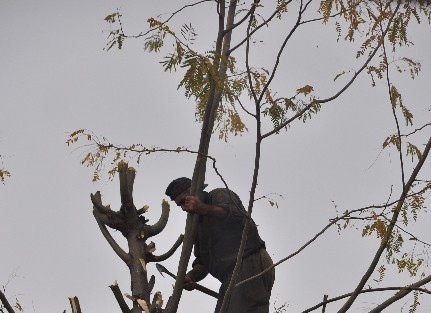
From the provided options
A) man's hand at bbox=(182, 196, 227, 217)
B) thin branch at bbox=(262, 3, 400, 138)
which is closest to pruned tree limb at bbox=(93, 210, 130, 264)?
man's hand at bbox=(182, 196, 227, 217)

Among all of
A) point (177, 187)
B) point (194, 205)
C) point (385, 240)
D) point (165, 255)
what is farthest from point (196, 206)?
point (385, 240)

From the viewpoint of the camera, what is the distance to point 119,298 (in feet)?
18.9

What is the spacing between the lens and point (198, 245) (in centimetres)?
647

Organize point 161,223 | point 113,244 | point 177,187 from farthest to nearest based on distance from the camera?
point 161,223
point 113,244
point 177,187

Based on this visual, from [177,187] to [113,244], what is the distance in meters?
0.82

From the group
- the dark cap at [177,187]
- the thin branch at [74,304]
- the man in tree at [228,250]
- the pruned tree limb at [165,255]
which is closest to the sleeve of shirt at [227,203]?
the man in tree at [228,250]

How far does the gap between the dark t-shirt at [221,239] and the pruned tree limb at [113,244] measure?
0.62 meters

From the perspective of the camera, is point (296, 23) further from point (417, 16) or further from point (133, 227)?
point (133, 227)

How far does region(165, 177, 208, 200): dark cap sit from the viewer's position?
625 cm

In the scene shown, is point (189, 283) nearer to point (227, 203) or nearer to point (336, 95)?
point (227, 203)

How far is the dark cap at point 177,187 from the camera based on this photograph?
6.25 meters

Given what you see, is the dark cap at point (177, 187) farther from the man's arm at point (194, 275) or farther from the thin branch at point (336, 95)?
the thin branch at point (336, 95)

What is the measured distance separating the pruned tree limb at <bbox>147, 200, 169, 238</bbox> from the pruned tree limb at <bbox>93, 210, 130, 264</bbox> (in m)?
0.30

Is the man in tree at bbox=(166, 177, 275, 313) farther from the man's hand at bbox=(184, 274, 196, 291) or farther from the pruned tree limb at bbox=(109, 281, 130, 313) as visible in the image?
the pruned tree limb at bbox=(109, 281, 130, 313)
